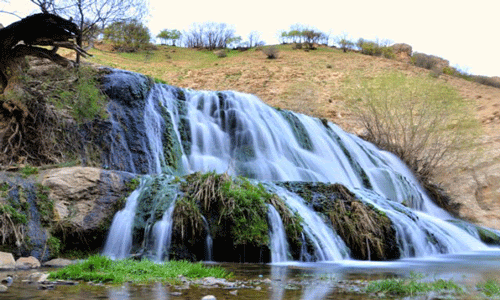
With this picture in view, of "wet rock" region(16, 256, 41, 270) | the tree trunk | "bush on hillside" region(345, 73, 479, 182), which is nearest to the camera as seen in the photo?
"wet rock" region(16, 256, 41, 270)

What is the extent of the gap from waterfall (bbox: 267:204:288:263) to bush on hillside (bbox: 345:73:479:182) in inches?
584

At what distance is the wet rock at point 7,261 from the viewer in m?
6.14

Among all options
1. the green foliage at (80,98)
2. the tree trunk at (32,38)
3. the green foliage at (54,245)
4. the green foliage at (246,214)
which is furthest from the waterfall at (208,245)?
the tree trunk at (32,38)

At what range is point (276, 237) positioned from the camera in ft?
27.1

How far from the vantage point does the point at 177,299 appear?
394 centimetres

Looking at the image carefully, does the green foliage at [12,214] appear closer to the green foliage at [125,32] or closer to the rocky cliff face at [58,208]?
the rocky cliff face at [58,208]

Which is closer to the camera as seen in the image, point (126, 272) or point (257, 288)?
point (257, 288)

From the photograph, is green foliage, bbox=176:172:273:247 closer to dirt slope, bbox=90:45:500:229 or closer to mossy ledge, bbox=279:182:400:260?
mossy ledge, bbox=279:182:400:260

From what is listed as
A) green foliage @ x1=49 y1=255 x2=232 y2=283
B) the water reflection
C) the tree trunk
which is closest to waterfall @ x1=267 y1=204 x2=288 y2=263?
green foliage @ x1=49 y1=255 x2=232 y2=283

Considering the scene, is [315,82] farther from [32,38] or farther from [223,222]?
[223,222]

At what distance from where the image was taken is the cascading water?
1030 centimetres

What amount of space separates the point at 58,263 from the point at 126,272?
2090 mm

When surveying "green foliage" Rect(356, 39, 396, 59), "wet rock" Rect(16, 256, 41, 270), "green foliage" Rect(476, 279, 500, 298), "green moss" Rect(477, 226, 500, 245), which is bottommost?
"green moss" Rect(477, 226, 500, 245)

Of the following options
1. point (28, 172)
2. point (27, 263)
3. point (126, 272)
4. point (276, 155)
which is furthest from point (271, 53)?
point (126, 272)
